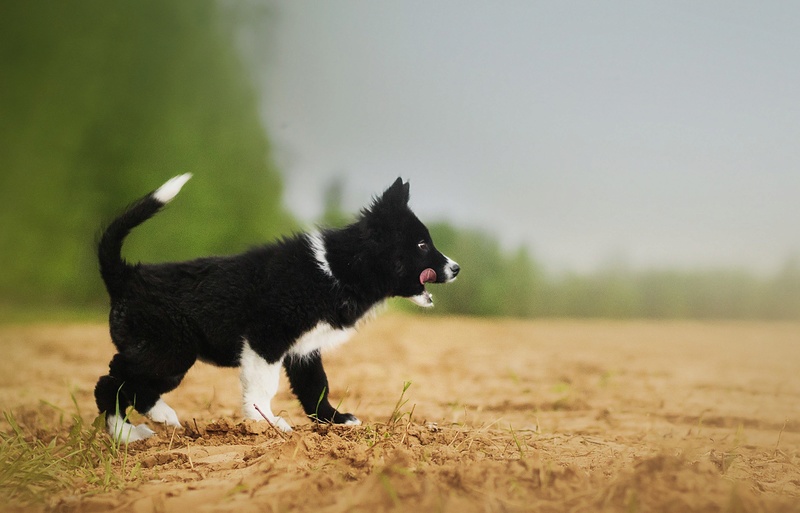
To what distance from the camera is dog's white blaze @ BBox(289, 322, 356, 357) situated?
13.8ft

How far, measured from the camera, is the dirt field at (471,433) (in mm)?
2684

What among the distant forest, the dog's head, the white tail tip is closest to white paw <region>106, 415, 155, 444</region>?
the white tail tip

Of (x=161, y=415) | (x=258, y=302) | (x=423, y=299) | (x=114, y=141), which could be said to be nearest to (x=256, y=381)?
(x=258, y=302)

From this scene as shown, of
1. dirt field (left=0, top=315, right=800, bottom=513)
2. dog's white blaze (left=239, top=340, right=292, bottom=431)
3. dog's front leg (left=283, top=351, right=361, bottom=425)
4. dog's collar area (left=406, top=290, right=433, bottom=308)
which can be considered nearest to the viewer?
dirt field (left=0, top=315, right=800, bottom=513)

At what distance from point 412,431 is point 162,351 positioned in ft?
5.19

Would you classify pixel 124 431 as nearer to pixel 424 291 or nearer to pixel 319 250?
pixel 319 250

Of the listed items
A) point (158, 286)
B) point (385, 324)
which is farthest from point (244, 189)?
point (158, 286)

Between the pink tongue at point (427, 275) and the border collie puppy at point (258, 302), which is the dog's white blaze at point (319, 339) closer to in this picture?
the border collie puppy at point (258, 302)

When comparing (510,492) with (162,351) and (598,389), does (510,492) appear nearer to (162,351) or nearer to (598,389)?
(162,351)

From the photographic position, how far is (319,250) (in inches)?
173

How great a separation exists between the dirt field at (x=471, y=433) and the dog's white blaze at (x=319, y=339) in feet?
1.22

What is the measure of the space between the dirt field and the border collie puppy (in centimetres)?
31

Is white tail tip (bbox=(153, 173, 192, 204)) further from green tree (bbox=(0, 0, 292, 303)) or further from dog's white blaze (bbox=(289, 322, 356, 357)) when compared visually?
green tree (bbox=(0, 0, 292, 303))

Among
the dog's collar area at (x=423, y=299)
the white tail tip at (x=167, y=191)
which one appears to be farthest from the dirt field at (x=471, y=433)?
the white tail tip at (x=167, y=191)
